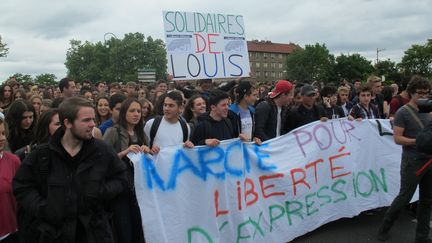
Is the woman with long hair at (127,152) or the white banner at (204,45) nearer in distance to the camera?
the woman with long hair at (127,152)

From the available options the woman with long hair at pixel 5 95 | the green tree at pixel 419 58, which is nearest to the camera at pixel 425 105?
the woman with long hair at pixel 5 95

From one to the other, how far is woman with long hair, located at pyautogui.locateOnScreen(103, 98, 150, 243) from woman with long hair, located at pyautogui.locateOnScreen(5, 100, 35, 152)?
1013mm

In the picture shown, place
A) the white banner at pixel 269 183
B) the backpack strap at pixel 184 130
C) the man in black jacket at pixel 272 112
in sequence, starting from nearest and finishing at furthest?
the white banner at pixel 269 183 < the backpack strap at pixel 184 130 < the man in black jacket at pixel 272 112

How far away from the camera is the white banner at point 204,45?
7.23m

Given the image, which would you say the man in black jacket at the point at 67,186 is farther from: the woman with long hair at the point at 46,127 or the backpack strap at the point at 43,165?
the woman with long hair at the point at 46,127

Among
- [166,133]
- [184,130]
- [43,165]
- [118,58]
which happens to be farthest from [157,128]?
[118,58]

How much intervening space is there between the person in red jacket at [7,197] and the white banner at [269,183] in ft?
3.49

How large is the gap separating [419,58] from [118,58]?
198 ft

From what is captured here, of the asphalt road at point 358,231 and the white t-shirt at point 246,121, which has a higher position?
the white t-shirt at point 246,121

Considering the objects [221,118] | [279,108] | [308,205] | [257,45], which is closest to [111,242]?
[221,118]

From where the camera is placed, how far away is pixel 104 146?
292cm

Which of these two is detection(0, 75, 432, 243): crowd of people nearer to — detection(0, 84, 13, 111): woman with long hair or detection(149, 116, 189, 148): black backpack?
detection(149, 116, 189, 148): black backpack

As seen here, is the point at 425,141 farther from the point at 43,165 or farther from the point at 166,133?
the point at 43,165

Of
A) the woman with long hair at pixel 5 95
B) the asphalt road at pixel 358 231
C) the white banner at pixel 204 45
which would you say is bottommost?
the asphalt road at pixel 358 231
